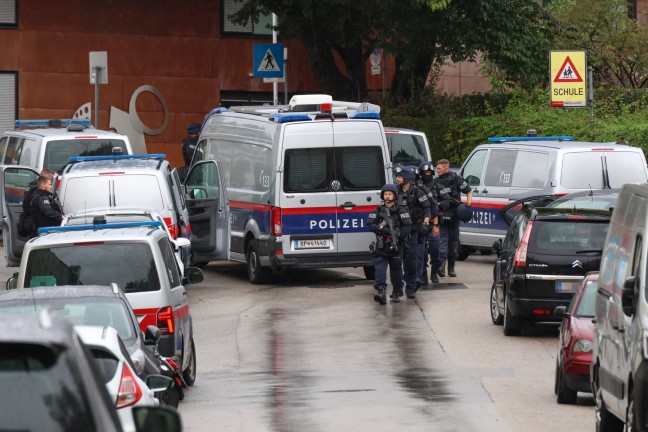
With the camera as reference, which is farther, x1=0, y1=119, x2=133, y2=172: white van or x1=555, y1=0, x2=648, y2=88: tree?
x1=555, y1=0, x2=648, y2=88: tree

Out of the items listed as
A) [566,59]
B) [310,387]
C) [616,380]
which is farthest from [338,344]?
[566,59]

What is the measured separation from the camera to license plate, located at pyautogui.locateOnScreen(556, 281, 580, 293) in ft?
57.7

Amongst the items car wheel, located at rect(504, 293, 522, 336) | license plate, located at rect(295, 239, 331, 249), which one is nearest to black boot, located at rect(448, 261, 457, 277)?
license plate, located at rect(295, 239, 331, 249)

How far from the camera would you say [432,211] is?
22484 mm

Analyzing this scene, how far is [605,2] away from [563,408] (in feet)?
91.1

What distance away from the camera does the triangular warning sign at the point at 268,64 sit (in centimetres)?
3284

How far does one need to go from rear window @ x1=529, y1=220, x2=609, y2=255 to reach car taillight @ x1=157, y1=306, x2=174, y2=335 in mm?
5593

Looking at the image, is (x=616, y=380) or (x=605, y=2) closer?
(x=616, y=380)

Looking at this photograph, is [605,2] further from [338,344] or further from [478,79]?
[338,344]

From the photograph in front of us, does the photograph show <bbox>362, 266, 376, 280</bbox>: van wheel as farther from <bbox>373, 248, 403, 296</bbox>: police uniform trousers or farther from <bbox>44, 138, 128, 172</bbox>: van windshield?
<bbox>44, 138, 128, 172</bbox>: van windshield

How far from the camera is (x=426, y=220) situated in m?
21.8

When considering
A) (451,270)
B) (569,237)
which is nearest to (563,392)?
(569,237)

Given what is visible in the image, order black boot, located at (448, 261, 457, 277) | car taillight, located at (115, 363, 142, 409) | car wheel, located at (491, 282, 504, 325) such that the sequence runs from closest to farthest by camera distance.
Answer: car taillight, located at (115, 363, 142, 409)
car wheel, located at (491, 282, 504, 325)
black boot, located at (448, 261, 457, 277)

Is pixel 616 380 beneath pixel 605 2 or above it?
beneath
